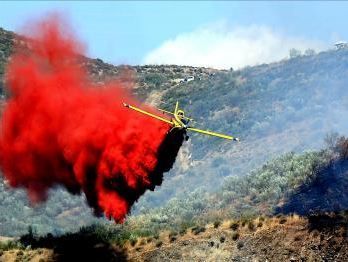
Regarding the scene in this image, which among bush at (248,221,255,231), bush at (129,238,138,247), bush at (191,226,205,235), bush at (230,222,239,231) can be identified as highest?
bush at (248,221,255,231)

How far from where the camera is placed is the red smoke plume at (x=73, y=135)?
38.7 m

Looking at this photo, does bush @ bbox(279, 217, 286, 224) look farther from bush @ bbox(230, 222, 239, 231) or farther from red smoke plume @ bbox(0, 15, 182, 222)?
red smoke plume @ bbox(0, 15, 182, 222)

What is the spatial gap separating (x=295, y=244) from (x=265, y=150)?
214 ft

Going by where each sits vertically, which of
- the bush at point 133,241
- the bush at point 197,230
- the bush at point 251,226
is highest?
the bush at point 251,226

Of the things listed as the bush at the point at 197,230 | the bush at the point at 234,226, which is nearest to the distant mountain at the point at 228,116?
the bush at the point at 197,230

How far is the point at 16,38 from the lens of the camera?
144500 mm

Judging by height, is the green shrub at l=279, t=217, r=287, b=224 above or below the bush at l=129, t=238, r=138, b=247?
above

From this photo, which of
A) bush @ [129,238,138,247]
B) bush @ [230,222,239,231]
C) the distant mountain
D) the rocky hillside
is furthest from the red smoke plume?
the distant mountain

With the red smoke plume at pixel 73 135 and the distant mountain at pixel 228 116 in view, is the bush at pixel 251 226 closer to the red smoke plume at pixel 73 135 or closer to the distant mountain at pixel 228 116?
the red smoke plume at pixel 73 135

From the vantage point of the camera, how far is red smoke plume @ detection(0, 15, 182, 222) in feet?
127

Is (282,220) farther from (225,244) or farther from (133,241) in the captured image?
(133,241)

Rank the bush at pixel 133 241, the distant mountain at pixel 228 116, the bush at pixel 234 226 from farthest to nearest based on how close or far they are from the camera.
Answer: the distant mountain at pixel 228 116 < the bush at pixel 133 241 < the bush at pixel 234 226

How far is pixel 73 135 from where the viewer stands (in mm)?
40719

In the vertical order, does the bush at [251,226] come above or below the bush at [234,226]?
above
